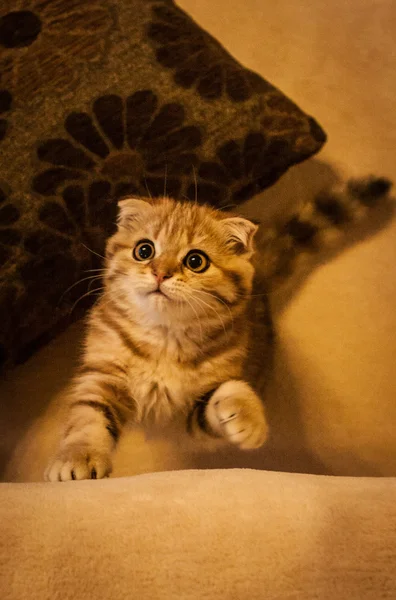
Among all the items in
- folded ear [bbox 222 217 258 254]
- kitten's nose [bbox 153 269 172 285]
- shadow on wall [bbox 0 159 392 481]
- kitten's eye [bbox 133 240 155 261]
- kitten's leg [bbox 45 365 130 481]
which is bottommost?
shadow on wall [bbox 0 159 392 481]

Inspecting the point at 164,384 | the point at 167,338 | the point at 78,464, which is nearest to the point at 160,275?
the point at 167,338

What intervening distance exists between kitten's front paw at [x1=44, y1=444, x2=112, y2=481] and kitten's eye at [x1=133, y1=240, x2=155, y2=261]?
43 cm

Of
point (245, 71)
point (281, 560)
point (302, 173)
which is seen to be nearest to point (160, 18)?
point (245, 71)

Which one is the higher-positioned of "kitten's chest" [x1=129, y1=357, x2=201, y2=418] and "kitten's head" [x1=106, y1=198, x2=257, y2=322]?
"kitten's head" [x1=106, y1=198, x2=257, y2=322]

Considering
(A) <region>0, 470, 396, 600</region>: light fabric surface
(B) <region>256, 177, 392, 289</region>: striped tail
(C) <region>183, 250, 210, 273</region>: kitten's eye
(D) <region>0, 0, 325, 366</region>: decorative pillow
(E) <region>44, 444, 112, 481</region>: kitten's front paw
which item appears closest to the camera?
(A) <region>0, 470, 396, 600</region>: light fabric surface

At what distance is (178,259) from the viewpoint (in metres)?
1.01

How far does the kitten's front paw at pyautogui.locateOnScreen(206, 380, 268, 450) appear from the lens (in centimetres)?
95

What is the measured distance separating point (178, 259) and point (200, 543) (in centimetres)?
55

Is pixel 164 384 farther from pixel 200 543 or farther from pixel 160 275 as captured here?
pixel 200 543

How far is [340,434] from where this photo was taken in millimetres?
1345

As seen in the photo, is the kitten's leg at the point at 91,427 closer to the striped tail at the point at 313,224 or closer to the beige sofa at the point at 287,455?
the beige sofa at the point at 287,455

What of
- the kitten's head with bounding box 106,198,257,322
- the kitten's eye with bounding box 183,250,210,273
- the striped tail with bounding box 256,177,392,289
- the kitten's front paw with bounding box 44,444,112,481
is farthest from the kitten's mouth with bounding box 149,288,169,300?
the striped tail with bounding box 256,177,392,289

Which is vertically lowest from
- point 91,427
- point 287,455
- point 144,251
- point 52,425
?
point 52,425

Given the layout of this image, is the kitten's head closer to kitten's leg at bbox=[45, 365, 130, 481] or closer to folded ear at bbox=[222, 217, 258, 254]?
folded ear at bbox=[222, 217, 258, 254]
